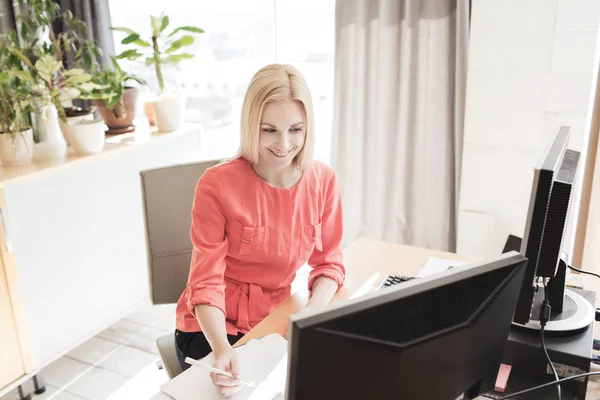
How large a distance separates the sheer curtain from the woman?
0.95m

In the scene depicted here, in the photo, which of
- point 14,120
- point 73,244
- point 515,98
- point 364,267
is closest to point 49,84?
point 14,120

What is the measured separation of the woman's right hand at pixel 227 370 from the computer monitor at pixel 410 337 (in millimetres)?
361

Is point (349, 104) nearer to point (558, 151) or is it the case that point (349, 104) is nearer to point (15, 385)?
point (558, 151)

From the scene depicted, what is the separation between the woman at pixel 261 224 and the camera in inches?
48.3

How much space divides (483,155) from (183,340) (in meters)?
1.24

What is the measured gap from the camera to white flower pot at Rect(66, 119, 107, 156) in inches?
82.4

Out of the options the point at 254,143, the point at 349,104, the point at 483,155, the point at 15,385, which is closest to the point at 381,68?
the point at 349,104

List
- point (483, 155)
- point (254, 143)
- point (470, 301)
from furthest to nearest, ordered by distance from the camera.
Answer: point (483, 155)
point (254, 143)
point (470, 301)

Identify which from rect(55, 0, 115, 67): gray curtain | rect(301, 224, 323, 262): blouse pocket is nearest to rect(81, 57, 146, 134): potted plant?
rect(55, 0, 115, 67): gray curtain

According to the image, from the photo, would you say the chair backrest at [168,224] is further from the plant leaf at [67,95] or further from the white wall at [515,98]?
the white wall at [515,98]

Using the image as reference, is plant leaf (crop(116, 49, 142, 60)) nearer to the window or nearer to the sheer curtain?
the window

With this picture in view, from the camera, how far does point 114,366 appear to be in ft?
7.34

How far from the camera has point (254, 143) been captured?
1258 mm

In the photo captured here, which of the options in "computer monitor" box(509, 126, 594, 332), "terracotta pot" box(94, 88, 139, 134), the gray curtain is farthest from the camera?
the gray curtain
